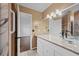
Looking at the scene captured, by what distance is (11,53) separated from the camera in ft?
5.38

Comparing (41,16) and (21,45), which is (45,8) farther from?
(21,45)

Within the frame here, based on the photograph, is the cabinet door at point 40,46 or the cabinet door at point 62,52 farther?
the cabinet door at point 40,46

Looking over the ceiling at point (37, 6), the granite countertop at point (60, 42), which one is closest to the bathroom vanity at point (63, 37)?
the granite countertop at point (60, 42)

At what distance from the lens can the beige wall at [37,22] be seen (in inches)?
63.8

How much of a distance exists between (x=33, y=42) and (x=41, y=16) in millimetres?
378

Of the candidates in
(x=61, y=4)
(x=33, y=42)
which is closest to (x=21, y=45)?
(x=33, y=42)

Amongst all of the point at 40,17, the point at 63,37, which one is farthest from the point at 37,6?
the point at 63,37

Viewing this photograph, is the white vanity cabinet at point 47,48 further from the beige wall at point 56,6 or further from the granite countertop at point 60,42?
the beige wall at point 56,6

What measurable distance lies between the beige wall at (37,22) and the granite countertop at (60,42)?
84 millimetres

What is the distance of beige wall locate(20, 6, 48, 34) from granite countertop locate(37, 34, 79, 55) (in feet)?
0.28

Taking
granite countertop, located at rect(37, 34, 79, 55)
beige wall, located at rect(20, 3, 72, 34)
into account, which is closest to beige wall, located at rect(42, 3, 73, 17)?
beige wall, located at rect(20, 3, 72, 34)

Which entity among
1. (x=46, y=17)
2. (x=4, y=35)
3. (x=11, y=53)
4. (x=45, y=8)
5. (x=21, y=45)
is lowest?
(x=11, y=53)

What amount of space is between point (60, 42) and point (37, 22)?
1.34ft

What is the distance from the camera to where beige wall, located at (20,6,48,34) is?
162 cm
